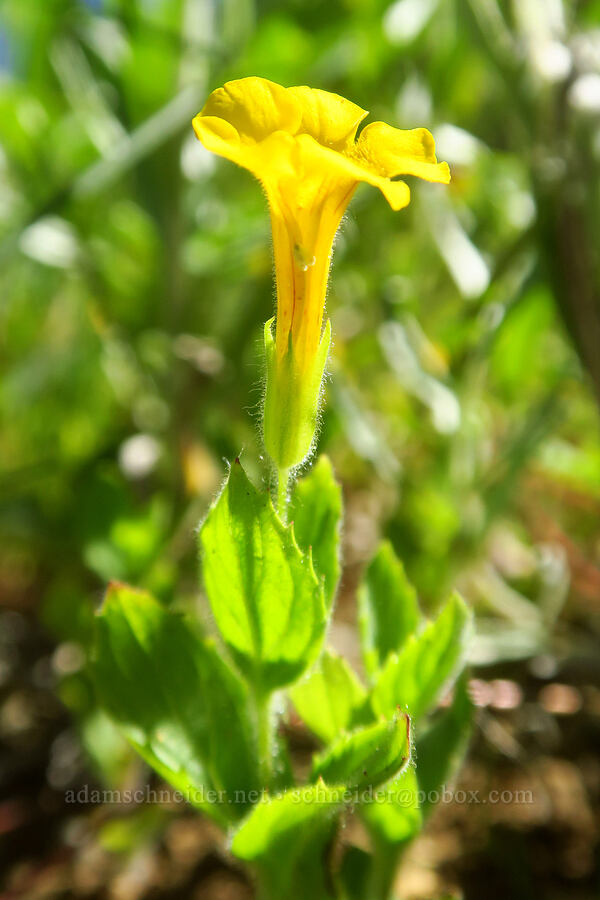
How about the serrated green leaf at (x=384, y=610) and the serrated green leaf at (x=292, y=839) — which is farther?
the serrated green leaf at (x=384, y=610)

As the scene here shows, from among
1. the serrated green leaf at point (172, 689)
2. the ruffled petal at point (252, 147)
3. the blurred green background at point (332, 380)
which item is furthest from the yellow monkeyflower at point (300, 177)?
the blurred green background at point (332, 380)

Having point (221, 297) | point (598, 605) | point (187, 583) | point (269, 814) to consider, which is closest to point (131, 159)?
point (221, 297)

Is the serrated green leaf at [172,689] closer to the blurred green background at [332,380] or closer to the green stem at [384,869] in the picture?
the green stem at [384,869]

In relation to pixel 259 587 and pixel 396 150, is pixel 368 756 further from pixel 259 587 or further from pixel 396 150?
pixel 396 150

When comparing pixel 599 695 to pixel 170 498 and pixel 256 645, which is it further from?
pixel 256 645

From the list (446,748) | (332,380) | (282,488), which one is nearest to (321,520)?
(282,488)

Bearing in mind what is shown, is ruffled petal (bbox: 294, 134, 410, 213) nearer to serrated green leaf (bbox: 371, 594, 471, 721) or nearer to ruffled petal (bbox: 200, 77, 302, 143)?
ruffled petal (bbox: 200, 77, 302, 143)
